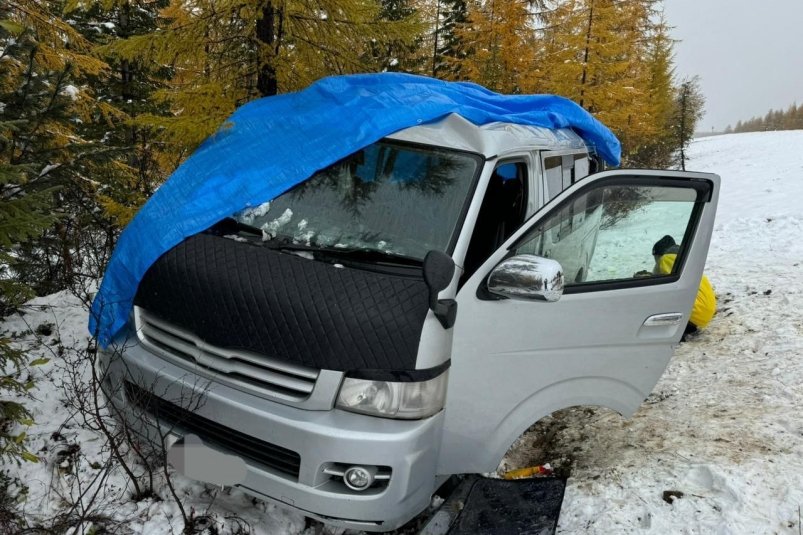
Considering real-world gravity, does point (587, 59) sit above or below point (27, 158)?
above

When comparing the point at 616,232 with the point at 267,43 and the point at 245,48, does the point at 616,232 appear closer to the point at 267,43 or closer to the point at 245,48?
the point at 267,43

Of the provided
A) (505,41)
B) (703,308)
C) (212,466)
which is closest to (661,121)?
(505,41)

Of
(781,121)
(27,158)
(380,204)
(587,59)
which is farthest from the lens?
(781,121)

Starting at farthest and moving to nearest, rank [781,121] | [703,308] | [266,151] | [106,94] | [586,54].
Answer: [781,121], [586,54], [106,94], [703,308], [266,151]

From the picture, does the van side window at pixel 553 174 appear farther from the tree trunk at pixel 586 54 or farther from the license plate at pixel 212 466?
the tree trunk at pixel 586 54

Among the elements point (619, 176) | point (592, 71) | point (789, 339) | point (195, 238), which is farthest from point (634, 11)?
point (195, 238)

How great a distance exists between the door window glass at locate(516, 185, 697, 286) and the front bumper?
4.16 ft

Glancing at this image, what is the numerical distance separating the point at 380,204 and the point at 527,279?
1042 millimetres

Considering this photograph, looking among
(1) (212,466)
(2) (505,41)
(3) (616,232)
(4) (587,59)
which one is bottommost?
(1) (212,466)

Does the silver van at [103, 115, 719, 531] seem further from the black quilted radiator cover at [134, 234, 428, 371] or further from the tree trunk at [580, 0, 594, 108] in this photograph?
the tree trunk at [580, 0, 594, 108]

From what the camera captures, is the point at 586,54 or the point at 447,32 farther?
the point at 447,32

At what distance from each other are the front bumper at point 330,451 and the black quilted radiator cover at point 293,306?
26cm

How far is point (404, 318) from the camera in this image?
2.46 meters

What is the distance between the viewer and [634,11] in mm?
19406
